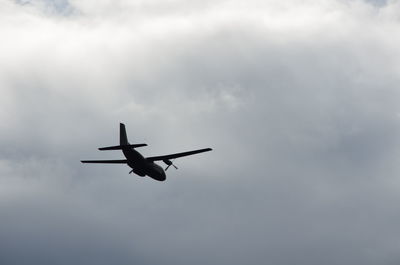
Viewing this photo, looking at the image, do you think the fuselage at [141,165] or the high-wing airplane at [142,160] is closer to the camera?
the fuselage at [141,165]

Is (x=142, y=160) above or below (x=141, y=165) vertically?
above

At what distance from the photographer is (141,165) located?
85.5 meters

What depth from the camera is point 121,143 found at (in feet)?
284

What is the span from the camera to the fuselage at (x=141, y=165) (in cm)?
8281

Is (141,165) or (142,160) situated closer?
(142,160)

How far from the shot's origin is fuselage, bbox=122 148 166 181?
3260 inches

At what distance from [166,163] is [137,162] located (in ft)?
19.2

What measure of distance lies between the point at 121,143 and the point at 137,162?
4160mm

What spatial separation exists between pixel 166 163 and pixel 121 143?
24.8 ft

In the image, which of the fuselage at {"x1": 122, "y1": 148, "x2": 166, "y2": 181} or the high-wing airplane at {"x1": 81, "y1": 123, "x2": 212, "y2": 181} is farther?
the high-wing airplane at {"x1": 81, "y1": 123, "x2": 212, "y2": 181}

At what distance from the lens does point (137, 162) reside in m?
84.6
